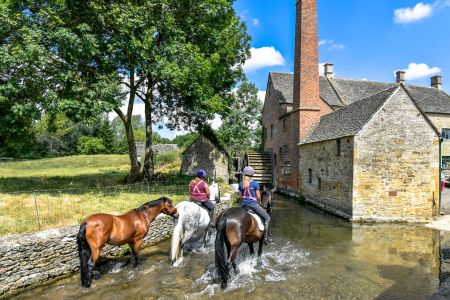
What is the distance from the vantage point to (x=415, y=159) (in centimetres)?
1326

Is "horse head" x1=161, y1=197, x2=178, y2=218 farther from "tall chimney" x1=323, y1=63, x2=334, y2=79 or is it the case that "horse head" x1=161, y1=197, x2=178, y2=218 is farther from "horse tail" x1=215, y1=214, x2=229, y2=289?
"tall chimney" x1=323, y1=63, x2=334, y2=79

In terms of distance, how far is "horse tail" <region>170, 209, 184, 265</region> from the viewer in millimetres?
7539

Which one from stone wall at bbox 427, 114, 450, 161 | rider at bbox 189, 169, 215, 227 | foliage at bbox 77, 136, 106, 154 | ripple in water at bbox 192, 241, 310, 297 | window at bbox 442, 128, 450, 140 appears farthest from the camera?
foliage at bbox 77, 136, 106, 154

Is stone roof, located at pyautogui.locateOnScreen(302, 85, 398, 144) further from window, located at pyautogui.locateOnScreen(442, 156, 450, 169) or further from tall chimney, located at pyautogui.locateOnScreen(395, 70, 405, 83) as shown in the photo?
window, located at pyautogui.locateOnScreen(442, 156, 450, 169)


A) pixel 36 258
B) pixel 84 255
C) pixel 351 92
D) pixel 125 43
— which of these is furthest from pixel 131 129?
pixel 351 92

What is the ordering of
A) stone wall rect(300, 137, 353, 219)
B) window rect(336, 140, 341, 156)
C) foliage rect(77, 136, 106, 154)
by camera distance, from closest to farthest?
1. stone wall rect(300, 137, 353, 219)
2. window rect(336, 140, 341, 156)
3. foliage rect(77, 136, 106, 154)

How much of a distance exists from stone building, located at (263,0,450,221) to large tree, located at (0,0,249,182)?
6.88 metres

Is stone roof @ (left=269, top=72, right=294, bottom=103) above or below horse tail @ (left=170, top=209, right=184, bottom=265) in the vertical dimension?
above

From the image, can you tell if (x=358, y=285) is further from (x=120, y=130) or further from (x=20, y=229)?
(x=120, y=130)

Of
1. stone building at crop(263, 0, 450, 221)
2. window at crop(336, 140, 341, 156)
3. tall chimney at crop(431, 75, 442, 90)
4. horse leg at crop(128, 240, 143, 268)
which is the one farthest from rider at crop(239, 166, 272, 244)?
tall chimney at crop(431, 75, 442, 90)

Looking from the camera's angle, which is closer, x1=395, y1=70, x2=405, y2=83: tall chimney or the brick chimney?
the brick chimney

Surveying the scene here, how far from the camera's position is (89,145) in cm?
5456

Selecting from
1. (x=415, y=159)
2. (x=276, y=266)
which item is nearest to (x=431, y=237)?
(x=415, y=159)

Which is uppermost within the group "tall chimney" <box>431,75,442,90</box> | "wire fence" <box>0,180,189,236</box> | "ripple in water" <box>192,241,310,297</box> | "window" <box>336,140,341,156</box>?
"tall chimney" <box>431,75,442,90</box>
